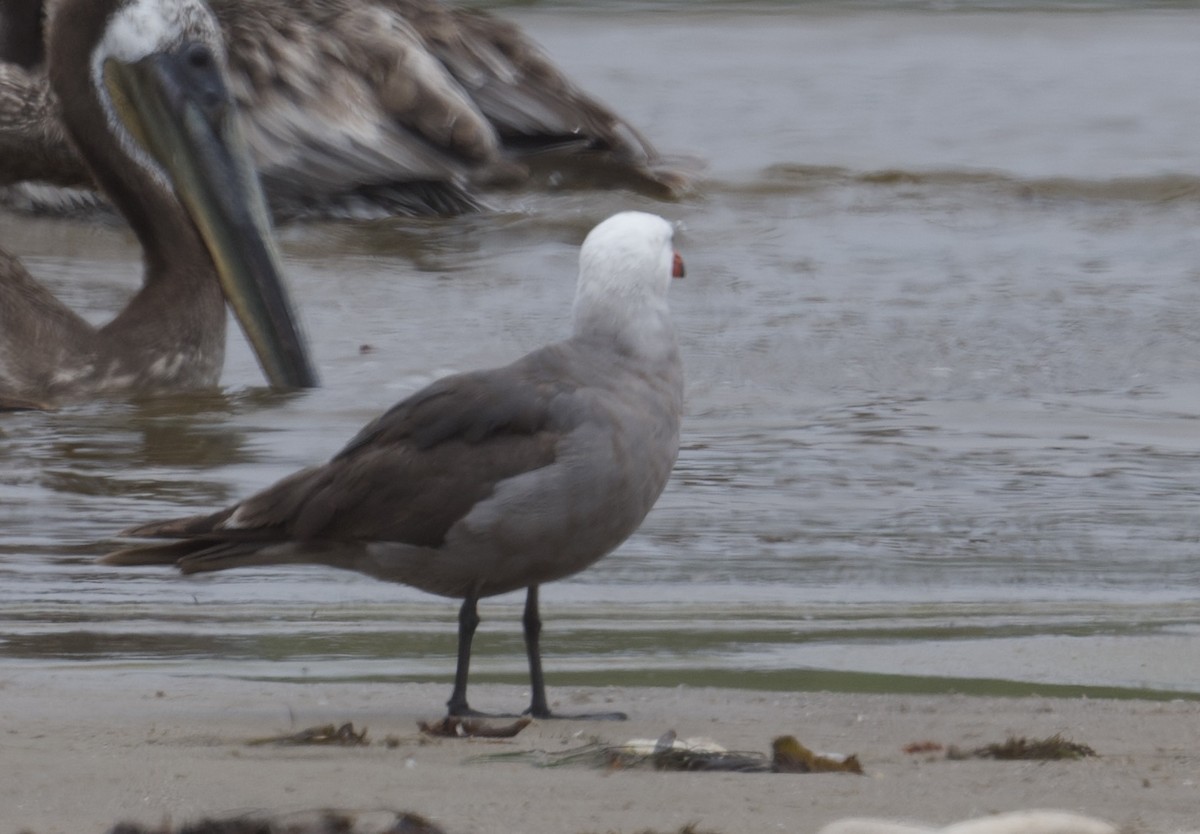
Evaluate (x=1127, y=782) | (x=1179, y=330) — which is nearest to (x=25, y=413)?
(x=1179, y=330)

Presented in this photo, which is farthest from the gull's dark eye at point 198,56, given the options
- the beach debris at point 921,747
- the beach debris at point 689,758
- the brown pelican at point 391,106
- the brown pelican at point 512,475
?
the beach debris at point 921,747

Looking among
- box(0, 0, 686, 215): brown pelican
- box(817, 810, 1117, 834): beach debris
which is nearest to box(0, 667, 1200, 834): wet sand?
box(817, 810, 1117, 834): beach debris

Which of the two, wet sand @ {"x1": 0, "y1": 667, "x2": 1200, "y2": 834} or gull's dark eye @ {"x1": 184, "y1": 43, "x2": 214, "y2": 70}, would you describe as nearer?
wet sand @ {"x1": 0, "y1": 667, "x2": 1200, "y2": 834}

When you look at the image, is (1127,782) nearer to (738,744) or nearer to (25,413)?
(738,744)

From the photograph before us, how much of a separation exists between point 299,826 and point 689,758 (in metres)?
0.73

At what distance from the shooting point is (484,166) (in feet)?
36.4

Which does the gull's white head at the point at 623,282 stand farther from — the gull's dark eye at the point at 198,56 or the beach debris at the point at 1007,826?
the gull's dark eye at the point at 198,56

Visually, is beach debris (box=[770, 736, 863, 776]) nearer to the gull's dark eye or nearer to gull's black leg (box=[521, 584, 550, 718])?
gull's black leg (box=[521, 584, 550, 718])

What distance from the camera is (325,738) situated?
11.8 ft

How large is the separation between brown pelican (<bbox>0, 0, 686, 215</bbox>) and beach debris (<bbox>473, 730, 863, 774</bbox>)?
751 centimetres

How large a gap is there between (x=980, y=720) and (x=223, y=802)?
1289 mm

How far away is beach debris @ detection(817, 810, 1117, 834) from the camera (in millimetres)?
2799

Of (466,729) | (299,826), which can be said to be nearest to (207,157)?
(466,729)

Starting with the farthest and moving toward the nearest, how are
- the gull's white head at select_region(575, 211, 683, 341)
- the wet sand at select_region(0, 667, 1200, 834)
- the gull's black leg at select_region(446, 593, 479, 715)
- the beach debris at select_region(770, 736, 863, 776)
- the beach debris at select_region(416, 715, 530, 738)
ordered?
the gull's white head at select_region(575, 211, 683, 341), the gull's black leg at select_region(446, 593, 479, 715), the beach debris at select_region(416, 715, 530, 738), the beach debris at select_region(770, 736, 863, 776), the wet sand at select_region(0, 667, 1200, 834)
